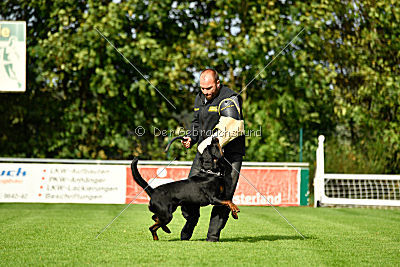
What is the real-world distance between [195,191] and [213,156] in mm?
444

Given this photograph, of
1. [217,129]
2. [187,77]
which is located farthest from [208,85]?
A: [187,77]

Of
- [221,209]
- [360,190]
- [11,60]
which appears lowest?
[360,190]

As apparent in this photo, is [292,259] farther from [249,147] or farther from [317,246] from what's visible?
[249,147]

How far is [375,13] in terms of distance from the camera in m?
17.0

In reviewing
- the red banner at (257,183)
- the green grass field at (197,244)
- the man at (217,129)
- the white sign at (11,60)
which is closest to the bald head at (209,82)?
the man at (217,129)

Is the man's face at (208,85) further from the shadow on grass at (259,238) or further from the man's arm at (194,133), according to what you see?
the shadow on grass at (259,238)

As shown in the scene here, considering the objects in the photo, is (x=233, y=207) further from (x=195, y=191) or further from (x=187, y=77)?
(x=187, y=77)

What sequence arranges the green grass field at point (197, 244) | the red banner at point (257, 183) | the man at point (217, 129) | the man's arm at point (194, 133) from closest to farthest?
the green grass field at point (197, 244), the man at point (217, 129), the man's arm at point (194, 133), the red banner at point (257, 183)

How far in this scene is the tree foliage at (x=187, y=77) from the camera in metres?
15.7

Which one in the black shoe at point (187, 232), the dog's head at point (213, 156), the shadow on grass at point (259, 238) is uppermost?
the dog's head at point (213, 156)

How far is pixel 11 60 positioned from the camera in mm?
13484

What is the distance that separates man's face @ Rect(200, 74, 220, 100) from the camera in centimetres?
629

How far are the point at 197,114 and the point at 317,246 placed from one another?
6.96 feet

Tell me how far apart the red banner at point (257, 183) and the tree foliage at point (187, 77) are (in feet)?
6.23
